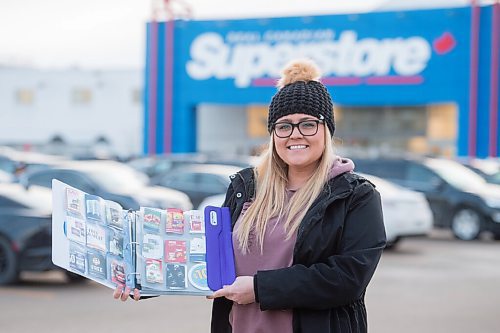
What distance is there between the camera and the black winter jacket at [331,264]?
292 cm

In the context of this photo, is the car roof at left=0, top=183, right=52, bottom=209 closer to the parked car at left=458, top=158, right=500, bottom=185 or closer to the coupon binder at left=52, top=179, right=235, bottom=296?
the coupon binder at left=52, top=179, right=235, bottom=296

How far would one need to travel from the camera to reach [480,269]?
12188 millimetres

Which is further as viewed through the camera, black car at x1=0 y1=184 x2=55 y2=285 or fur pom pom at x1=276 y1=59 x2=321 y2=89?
black car at x1=0 y1=184 x2=55 y2=285

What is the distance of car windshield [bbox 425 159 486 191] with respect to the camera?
16792mm

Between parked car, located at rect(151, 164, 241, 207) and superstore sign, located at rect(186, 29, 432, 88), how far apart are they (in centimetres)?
1101

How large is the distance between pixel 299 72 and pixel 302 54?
25.4 meters

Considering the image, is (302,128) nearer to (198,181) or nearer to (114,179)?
(114,179)

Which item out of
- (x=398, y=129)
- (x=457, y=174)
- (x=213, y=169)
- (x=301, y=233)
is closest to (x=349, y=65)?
(x=398, y=129)

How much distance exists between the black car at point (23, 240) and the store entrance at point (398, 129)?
23.5 m

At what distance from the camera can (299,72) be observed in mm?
3260

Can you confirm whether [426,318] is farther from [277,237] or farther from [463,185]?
[463,185]

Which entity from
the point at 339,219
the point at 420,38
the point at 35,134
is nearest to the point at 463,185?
the point at 420,38

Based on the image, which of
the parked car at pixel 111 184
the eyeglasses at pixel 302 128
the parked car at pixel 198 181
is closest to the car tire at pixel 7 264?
the parked car at pixel 111 184

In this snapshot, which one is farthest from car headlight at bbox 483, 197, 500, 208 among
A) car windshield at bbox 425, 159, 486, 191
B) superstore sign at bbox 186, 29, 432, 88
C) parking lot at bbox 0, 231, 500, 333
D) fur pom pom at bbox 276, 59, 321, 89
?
fur pom pom at bbox 276, 59, 321, 89
